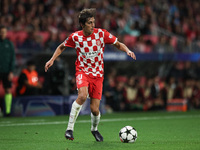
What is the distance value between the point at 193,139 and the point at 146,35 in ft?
42.0

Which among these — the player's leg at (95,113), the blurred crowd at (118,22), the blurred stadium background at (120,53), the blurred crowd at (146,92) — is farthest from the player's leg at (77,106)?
the blurred crowd at (146,92)

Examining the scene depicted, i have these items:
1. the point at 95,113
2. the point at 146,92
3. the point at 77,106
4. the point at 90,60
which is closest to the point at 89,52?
the point at 90,60

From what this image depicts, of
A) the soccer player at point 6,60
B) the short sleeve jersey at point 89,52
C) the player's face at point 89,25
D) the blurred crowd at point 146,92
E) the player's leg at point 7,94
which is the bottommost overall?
the blurred crowd at point 146,92

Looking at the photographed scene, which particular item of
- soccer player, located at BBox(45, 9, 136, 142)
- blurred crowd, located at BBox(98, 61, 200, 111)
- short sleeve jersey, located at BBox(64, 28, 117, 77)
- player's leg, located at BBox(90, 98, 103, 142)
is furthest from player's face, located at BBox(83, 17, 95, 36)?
blurred crowd, located at BBox(98, 61, 200, 111)

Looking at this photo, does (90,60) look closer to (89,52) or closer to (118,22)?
(89,52)

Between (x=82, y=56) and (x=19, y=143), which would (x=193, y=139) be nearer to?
(x=82, y=56)

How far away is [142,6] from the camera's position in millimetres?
22969

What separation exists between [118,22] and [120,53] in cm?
225

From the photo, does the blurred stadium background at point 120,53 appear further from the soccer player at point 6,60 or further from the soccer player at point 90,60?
the soccer player at point 90,60

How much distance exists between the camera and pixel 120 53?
17.8 metres

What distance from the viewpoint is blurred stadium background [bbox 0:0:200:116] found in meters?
15.1

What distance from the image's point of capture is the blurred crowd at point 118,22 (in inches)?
619

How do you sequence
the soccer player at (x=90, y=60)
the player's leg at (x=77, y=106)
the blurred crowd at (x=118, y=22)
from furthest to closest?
the blurred crowd at (x=118, y=22), the soccer player at (x=90, y=60), the player's leg at (x=77, y=106)

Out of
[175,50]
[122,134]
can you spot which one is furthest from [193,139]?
[175,50]
